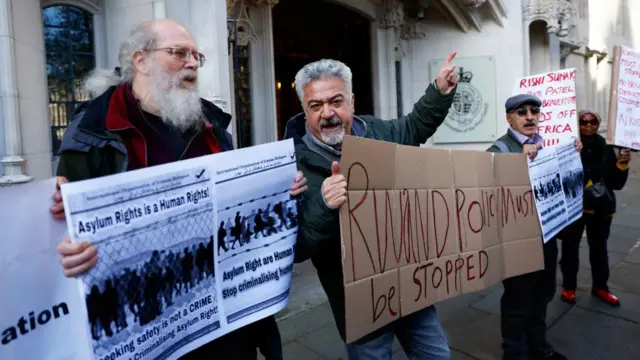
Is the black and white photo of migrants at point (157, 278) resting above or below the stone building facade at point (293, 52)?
below

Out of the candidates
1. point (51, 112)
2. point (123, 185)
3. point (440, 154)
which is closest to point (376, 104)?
point (51, 112)

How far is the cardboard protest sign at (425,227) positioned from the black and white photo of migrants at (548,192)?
0.09 meters

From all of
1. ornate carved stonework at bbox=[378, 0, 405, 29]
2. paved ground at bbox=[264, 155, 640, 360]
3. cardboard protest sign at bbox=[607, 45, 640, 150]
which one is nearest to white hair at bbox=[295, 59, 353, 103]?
paved ground at bbox=[264, 155, 640, 360]

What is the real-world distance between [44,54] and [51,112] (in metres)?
0.54

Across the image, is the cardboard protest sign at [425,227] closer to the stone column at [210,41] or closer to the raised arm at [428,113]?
the raised arm at [428,113]

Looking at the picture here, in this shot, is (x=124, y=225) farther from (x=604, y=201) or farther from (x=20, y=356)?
(x=604, y=201)

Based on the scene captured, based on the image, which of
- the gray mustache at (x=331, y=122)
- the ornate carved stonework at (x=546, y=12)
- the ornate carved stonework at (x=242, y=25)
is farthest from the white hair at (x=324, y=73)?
the ornate carved stonework at (x=546, y=12)

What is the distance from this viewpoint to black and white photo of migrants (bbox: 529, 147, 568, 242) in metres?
2.88

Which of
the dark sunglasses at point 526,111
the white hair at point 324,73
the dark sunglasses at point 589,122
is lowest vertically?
the dark sunglasses at point 589,122

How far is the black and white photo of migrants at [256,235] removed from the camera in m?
1.75

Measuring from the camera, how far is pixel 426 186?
2.20m

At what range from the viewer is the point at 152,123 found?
5.88ft

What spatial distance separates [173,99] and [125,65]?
0.29 m

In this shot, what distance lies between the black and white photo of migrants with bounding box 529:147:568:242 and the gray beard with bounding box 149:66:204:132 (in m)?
2.05
